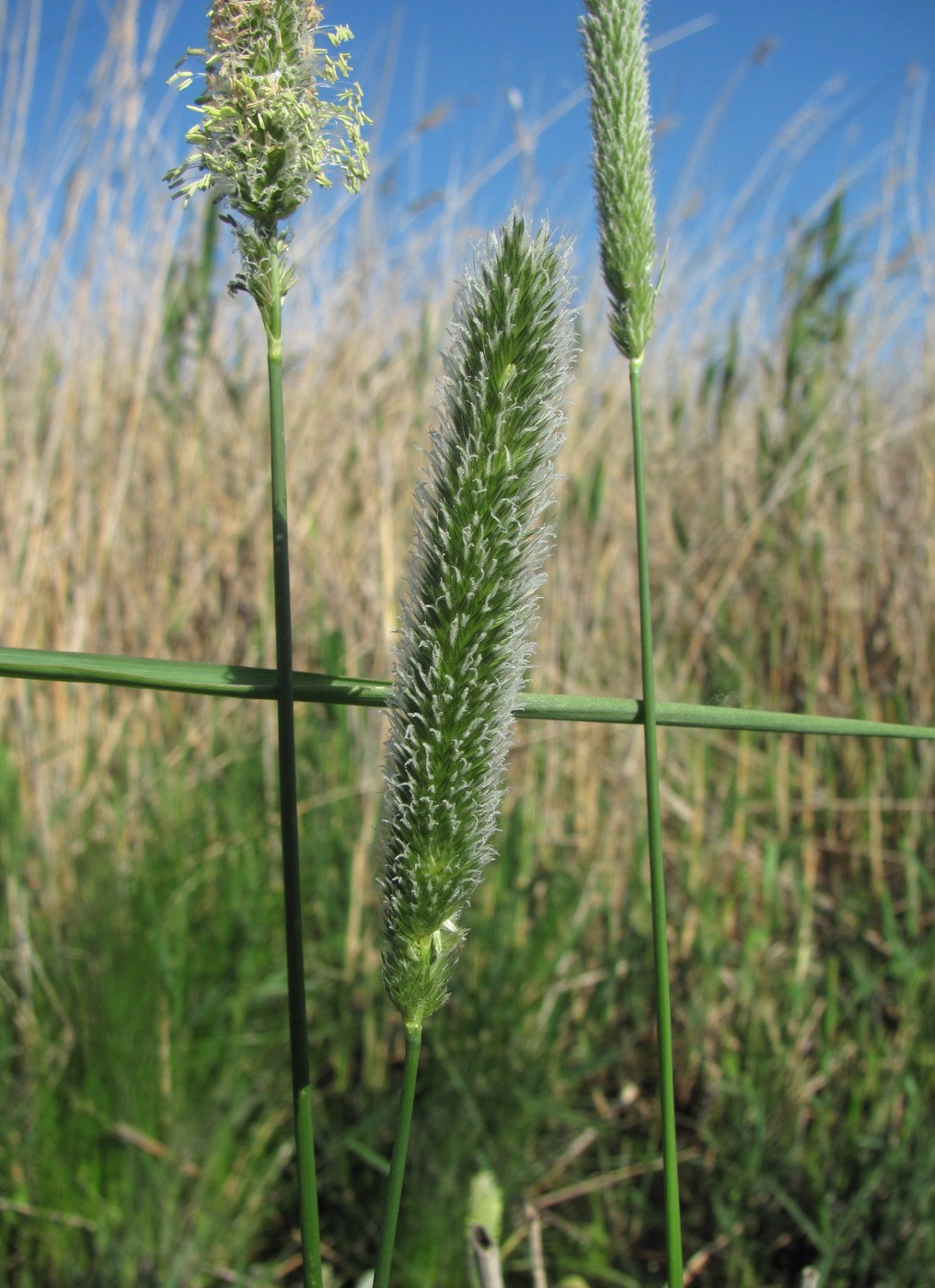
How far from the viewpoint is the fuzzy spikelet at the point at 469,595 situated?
1.28 feet

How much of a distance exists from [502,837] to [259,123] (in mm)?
1574

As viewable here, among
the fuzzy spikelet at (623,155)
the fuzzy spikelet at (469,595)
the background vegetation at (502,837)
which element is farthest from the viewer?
the background vegetation at (502,837)

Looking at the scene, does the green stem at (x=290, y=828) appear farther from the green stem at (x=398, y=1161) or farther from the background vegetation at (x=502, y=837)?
the background vegetation at (x=502, y=837)

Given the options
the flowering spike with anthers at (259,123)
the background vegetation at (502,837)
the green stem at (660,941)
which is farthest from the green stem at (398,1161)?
the background vegetation at (502,837)

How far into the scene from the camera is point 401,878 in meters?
0.42

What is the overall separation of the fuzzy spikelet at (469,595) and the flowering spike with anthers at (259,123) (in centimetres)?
9

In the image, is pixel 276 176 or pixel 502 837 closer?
pixel 276 176

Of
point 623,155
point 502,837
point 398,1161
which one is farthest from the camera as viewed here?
point 502,837

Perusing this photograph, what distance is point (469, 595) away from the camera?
407mm

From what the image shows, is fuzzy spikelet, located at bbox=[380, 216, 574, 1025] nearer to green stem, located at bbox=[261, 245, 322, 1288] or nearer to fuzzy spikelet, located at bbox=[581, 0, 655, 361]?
green stem, located at bbox=[261, 245, 322, 1288]

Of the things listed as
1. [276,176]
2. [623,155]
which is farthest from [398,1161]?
[623,155]

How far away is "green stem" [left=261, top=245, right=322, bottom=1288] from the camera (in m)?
0.40

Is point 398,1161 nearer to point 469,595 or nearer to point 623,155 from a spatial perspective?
point 469,595

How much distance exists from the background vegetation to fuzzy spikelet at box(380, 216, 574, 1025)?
122 centimetres
